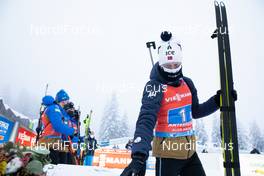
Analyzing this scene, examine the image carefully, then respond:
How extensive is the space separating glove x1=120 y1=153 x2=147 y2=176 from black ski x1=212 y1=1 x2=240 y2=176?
2.52ft

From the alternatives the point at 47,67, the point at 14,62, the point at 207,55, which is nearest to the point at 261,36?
the point at 207,55

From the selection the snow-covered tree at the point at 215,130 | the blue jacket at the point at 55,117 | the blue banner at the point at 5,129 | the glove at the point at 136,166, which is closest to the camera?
the glove at the point at 136,166

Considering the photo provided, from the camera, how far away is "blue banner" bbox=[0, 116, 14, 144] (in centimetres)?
727

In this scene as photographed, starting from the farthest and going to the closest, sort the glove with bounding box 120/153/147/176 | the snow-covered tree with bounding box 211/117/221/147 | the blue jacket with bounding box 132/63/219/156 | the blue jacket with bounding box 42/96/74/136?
the snow-covered tree with bounding box 211/117/221/147, the blue jacket with bounding box 42/96/74/136, the blue jacket with bounding box 132/63/219/156, the glove with bounding box 120/153/147/176

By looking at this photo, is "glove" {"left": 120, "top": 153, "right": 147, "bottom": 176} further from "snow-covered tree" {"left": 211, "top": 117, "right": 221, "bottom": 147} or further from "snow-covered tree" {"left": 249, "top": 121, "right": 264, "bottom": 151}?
"snow-covered tree" {"left": 249, "top": 121, "right": 264, "bottom": 151}

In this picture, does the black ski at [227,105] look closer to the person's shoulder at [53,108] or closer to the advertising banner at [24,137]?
the person's shoulder at [53,108]

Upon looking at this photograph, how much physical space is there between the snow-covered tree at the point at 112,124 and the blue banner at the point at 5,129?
26.0 metres

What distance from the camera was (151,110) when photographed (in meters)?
2.23

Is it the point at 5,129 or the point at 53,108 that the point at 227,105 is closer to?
the point at 53,108

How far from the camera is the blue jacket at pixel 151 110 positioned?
2.04 metres

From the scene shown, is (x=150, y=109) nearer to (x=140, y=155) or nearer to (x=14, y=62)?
(x=140, y=155)

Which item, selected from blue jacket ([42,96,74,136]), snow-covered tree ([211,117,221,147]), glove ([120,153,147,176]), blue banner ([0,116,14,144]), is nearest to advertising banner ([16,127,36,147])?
blue banner ([0,116,14,144])

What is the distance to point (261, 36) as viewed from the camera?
101750 mm

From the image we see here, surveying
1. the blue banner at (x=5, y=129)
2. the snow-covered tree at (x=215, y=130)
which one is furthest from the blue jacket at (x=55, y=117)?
the snow-covered tree at (x=215, y=130)
